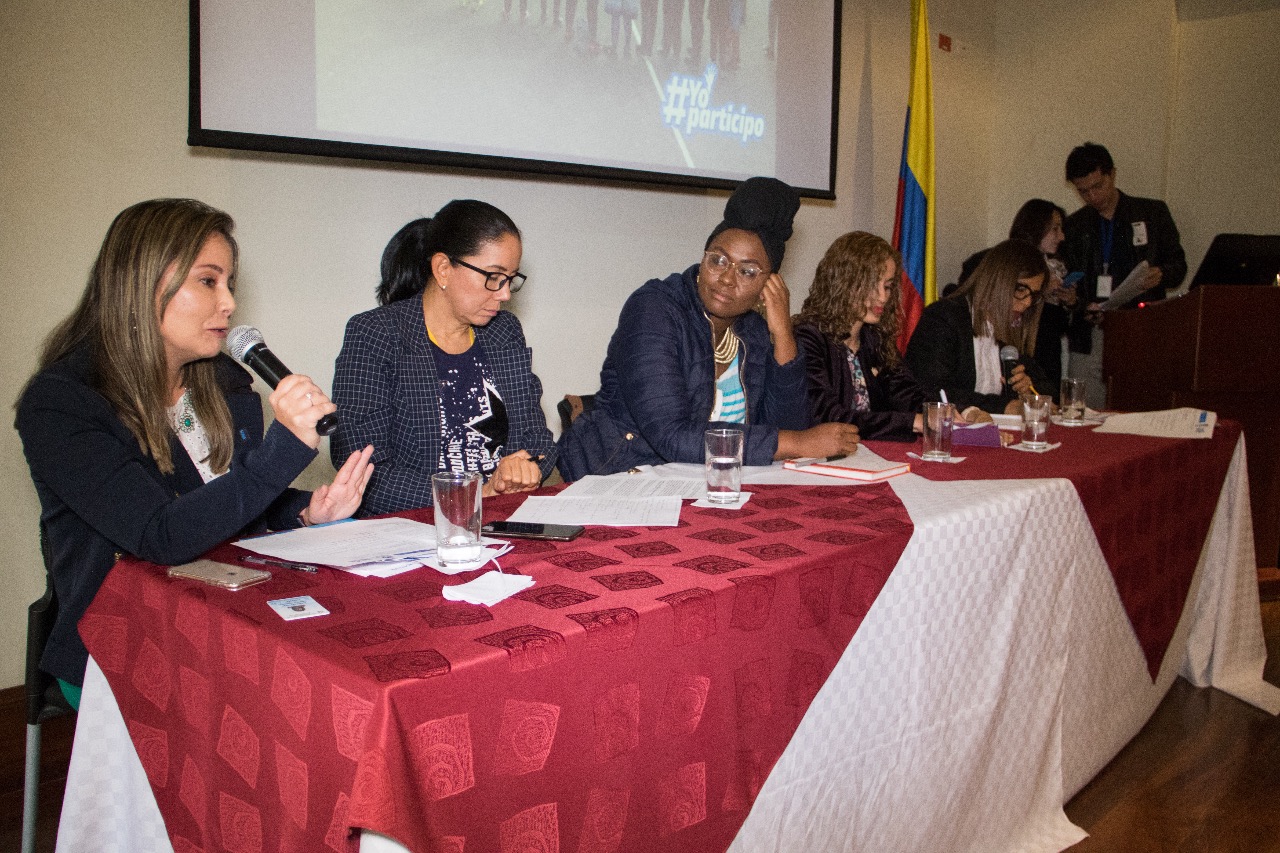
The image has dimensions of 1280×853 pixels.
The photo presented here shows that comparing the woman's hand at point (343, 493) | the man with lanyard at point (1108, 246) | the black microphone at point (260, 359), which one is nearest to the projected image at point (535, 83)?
the black microphone at point (260, 359)

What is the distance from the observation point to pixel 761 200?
7.20 feet

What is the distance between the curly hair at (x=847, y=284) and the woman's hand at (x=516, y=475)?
4.55ft

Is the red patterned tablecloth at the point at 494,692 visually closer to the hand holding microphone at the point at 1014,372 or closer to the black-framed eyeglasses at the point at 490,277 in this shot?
the black-framed eyeglasses at the point at 490,277

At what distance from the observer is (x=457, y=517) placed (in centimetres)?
121

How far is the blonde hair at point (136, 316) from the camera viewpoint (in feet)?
4.46

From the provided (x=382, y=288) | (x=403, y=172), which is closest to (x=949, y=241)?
(x=403, y=172)

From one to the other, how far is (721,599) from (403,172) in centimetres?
217

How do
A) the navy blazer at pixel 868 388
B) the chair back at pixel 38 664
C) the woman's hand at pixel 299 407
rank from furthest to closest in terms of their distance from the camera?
the navy blazer at pixel 868 388 < the chair back at pixel 38 664 < the woman's hand at pixel 299 407

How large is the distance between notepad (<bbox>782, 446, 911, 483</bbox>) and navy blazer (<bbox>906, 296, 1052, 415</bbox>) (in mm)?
1312

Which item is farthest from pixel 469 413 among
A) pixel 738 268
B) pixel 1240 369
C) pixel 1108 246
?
pixel 1108 246

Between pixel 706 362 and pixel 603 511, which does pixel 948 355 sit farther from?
pixel 603 511

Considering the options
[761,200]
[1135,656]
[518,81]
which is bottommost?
[1135,656]

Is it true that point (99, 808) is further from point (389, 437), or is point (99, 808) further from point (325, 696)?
point (389, 437)

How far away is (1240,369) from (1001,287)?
96cm
